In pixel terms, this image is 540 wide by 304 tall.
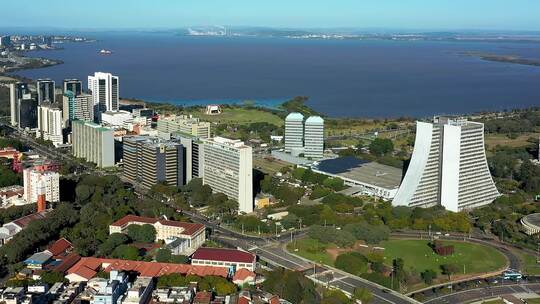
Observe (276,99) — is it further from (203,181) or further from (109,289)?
(109,289)

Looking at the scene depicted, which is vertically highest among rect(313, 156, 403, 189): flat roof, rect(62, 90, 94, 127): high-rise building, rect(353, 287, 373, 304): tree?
rect(62, 90, 94, 127): high-rise building

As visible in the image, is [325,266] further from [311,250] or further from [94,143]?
[94,143]

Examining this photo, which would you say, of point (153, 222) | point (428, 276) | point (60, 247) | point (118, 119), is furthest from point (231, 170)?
point (118, 119)

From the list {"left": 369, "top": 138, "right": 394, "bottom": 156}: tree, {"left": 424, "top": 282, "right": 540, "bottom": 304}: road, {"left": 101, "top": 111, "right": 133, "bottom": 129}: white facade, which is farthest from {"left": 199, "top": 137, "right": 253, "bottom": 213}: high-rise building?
{"left": 101, "top": 111, "right": 133, "bottom": 129}: white facade

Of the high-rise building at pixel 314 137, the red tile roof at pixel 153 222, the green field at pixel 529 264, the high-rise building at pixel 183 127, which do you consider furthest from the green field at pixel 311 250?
the high-rise building at pixel 314 137

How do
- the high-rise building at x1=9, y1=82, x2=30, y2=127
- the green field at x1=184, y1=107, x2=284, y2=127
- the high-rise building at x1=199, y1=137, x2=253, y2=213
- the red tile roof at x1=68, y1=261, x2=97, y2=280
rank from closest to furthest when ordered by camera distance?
the red tile roof at x1=68, y1=261, x2=97, y2=280 < the high-rise building at x1=199, y1=137, x2=253, y2=213 < the high-rise building at x1=9, y1=82, x2=30, y2=127 < the green field at x1=184, y1=107, x2=284, y2=127

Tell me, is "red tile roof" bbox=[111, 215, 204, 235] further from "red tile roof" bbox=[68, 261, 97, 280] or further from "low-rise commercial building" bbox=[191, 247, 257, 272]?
"red tile roof" bbox=[68, 261, 97, 280]

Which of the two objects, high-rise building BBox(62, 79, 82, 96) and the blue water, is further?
the blue water
